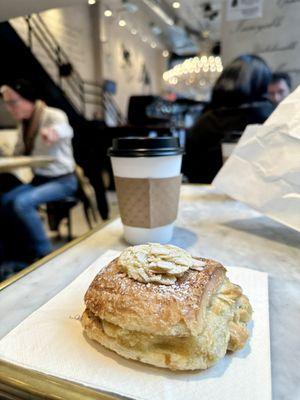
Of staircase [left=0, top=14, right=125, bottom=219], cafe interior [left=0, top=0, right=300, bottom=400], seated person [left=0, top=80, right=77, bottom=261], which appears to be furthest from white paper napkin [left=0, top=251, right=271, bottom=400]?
staircase [left=0, top=14, right=125, bottom=219]

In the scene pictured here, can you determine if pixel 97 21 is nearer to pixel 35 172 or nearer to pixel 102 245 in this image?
pixel 35 172

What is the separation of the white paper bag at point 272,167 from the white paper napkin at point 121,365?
12.3 inches

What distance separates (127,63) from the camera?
25.3ft

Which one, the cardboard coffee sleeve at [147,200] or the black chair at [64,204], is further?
the black chair at [64,204]

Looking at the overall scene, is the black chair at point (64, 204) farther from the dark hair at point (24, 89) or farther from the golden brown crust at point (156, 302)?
the golden brown crust at point (156, 302)

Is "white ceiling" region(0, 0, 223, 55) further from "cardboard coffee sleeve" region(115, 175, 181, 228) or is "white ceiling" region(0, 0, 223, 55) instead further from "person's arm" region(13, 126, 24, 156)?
"cardboard coffee sleeve" region(115, 175, 181, 228)

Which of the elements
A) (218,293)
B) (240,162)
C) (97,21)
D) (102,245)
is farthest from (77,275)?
(97,21)

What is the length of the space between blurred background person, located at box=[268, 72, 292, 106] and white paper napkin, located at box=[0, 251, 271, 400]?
5.34 feet

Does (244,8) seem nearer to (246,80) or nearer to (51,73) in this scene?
(246,80)

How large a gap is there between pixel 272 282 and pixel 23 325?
14.0 inches

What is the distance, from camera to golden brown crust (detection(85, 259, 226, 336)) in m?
0.27

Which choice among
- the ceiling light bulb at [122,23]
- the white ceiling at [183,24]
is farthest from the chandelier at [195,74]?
the ceiling light bulb at [122,23]

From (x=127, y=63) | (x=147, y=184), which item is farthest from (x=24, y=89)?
(x=127, y=63)

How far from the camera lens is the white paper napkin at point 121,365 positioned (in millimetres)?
250
